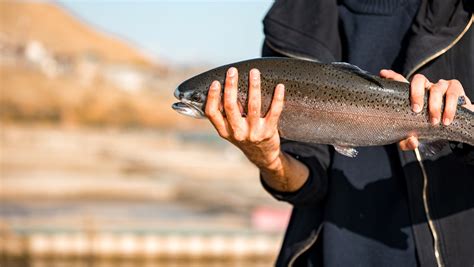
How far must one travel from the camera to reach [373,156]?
12.1ft

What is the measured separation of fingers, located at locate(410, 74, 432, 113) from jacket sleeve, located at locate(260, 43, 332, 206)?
68 cm

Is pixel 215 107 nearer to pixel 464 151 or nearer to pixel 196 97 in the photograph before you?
pixel 196 97

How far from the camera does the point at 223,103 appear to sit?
330 cm

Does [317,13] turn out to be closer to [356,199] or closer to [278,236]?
[356,199]

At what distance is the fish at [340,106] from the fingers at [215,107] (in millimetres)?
88

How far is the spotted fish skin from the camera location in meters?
3.32

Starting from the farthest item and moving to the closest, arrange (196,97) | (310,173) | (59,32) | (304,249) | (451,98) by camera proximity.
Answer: (59,32) < (310,173) < (304,249) < (196,97) < (451,98)

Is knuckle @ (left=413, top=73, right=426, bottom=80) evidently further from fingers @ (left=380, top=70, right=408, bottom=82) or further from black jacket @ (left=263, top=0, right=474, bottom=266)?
black jacket @ (left=263, top=0, right=474, bottom=266)

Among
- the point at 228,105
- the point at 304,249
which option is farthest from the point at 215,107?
the point at 304,249

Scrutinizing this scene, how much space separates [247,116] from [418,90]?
724 millimetres

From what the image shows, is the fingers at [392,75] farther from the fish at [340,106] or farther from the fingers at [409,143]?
the fingers at [409,143]

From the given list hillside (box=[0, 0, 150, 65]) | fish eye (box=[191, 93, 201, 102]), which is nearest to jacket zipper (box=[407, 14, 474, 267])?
fish eye (box=[191, 93, 201, 102])

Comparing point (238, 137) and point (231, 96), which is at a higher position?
point (231, 96)

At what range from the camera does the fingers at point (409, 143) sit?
11.0ft
